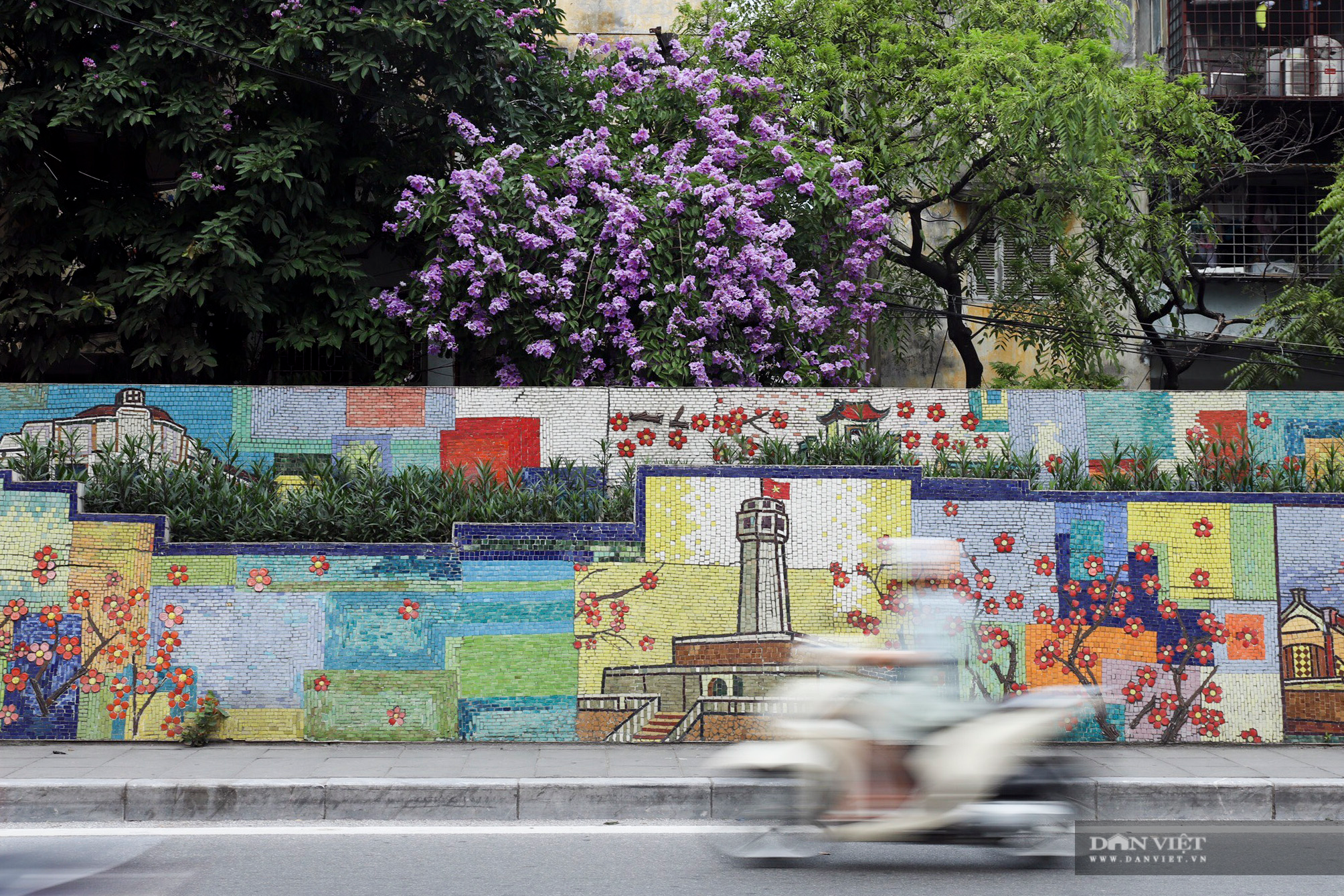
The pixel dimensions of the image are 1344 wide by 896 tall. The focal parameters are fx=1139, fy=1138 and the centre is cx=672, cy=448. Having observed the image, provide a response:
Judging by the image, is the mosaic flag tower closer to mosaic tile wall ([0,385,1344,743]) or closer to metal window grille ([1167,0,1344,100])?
mosaic tile wall ([0,385,1344,743])

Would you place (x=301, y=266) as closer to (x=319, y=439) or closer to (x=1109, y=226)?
(x=319, y=439)

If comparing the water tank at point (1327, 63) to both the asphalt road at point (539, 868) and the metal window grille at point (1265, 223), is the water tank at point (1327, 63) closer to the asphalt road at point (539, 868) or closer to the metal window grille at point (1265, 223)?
the metal window grille at point (1265, 223)

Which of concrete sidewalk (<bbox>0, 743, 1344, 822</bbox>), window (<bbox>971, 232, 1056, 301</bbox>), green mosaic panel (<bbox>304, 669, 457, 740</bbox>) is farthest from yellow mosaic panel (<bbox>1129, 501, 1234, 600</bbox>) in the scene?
window (<bbox>971, 232, 1056, 301</bbox>)

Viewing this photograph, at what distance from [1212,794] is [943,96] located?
9.12 meters

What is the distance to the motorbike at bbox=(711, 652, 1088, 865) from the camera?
5.19 m

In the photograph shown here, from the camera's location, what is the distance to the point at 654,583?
332 inches

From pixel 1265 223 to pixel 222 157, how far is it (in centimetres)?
1638

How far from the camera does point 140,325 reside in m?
11.5

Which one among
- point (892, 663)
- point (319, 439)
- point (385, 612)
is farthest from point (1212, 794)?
point (319, 439)

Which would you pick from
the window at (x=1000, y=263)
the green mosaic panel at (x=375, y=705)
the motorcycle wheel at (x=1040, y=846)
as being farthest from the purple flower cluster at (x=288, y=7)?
the motorcycle wheel at (x=1040, y=846)

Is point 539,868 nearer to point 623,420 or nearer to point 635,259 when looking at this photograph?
point 623,420

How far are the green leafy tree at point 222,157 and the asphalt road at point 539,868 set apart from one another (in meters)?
6.41

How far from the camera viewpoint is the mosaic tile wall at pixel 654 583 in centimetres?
817

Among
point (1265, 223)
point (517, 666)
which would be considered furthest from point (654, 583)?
point (1265, 223)
